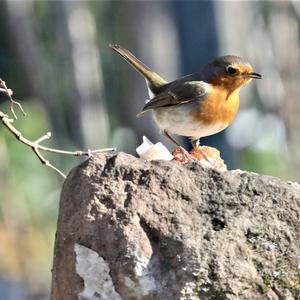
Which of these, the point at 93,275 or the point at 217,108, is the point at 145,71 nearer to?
the point at 217,108

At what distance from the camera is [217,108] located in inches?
216

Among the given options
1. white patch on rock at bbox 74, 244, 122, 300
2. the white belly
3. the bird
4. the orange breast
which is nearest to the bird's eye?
the bird

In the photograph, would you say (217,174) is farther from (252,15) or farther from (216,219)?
(252,15)

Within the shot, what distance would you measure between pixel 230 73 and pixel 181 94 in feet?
0.96

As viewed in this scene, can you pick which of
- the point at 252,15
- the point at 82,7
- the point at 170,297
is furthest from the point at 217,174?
the point at 252,15

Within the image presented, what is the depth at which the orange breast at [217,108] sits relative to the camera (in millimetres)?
5469

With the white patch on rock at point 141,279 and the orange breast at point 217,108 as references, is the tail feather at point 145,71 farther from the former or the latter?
the white patch on rock at point 141,279

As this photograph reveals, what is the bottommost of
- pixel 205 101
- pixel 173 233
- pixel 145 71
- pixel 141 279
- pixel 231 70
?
pixel 141 279

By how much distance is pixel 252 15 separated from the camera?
66.6 feet

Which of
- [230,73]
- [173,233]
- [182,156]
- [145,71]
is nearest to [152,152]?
[182,156]

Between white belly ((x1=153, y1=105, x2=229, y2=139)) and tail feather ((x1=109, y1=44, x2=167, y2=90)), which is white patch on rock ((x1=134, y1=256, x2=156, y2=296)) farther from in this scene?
tail feather ((x1=109, y1=44, x2=167, y2=90))

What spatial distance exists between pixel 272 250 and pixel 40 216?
11.7 meters

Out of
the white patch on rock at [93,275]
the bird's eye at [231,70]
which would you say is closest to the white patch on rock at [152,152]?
the white patch on rock at [93,275]

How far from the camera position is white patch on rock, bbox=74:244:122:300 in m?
3.61
